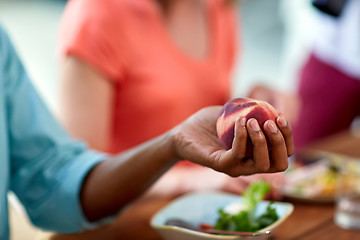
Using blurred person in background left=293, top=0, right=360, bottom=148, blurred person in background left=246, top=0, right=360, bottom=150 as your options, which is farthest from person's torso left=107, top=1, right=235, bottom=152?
blurred person in background left=293, top=0, right=360, bottom=148

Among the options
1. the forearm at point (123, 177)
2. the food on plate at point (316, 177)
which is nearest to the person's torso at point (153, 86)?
the food on plate at point (316, 177)

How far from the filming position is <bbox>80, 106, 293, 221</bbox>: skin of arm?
1.84 ft

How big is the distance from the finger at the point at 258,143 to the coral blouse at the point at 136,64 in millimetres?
618

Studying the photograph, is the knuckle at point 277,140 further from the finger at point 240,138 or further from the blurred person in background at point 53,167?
Answer: the blurred person in background at point 53,167

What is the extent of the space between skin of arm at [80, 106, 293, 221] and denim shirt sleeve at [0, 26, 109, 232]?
0.12 feet

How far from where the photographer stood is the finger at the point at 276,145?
0.56 m

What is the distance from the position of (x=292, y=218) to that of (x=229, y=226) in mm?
239

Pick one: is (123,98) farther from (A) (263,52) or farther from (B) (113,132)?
(A) (263,52)

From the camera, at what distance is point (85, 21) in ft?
3.91

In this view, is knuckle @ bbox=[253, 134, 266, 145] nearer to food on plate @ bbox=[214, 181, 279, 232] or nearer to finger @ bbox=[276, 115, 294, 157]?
finger @ bbox=[276, 115, 294, 157]

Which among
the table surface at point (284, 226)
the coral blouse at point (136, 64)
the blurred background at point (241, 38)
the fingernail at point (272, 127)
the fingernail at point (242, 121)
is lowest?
the blurred background at point (241, 38)

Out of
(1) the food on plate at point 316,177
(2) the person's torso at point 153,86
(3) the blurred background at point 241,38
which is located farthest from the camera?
(3) the blurred background at point 241,38

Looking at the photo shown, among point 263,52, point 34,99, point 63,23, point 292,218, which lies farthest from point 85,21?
point 263,52

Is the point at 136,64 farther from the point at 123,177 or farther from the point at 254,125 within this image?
the point at 254,125
